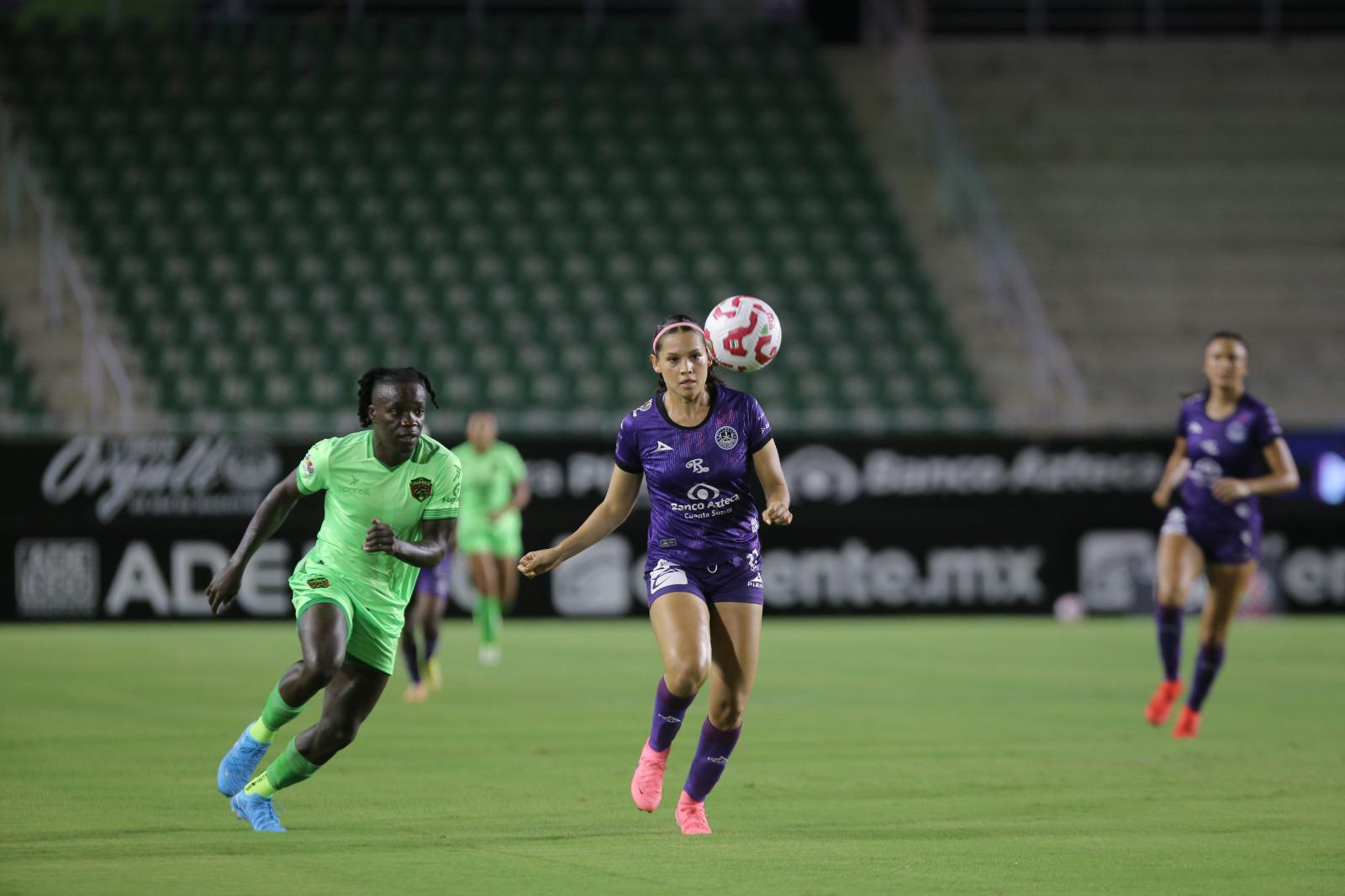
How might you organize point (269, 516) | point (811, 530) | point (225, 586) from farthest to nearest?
point (811, 530) → point (269, 516) → point (225, 586)

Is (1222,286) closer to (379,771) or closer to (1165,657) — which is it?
(1165,657)

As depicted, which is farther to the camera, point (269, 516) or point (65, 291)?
point (65, 291)

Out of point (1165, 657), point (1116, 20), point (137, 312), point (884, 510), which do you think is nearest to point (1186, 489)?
point (1165, 657)

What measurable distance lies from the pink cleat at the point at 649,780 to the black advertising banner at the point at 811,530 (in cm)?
1546

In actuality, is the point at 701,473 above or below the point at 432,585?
A: above

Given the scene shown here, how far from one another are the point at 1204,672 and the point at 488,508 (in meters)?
8.06

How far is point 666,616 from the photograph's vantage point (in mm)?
8586

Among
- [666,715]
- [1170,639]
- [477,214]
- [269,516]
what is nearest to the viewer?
[269,516]

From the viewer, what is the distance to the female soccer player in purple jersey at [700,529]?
8.62 meters

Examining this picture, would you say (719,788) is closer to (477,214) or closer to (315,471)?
(315,471)

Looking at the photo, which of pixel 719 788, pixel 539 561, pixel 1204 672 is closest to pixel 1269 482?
pixel 1204 672

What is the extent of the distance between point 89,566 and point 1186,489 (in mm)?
15321

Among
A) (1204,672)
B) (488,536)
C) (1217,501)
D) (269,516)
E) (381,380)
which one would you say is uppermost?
(381,380)

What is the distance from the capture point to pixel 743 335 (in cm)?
873
